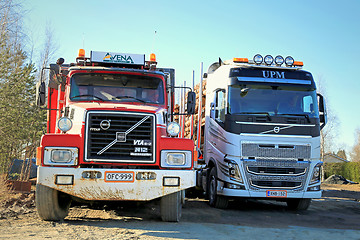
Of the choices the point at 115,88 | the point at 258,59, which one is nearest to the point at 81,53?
the point at 115,88

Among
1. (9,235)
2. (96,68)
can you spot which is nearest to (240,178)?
(96,68)

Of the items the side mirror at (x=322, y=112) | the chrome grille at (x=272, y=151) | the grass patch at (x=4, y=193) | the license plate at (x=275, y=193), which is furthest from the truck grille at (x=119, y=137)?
the side mirror at (x=322, y=112)

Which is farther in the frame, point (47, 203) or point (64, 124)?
point (64, 124)

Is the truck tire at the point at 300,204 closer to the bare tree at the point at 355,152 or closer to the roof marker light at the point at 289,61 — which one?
the roof marker light at the point at 289,61

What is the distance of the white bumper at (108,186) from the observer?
6.51m

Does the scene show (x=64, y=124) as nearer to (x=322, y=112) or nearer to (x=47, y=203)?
(x=47, y=203)

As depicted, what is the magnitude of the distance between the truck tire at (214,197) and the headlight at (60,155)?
15.7ft

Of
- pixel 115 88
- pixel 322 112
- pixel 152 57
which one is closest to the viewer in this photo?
pixel 115 88

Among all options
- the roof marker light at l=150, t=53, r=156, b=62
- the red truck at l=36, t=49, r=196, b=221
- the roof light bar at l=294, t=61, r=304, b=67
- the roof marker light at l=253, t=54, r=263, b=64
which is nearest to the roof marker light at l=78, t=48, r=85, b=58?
the red truck at l=36, t=49, r=196, b=221

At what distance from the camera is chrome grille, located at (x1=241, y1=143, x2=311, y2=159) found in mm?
9625

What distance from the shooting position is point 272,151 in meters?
9.66

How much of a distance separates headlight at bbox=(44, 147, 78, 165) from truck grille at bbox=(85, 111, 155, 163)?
251 millimetres

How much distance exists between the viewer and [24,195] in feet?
37.1

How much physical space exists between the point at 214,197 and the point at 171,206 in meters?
3.62
